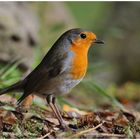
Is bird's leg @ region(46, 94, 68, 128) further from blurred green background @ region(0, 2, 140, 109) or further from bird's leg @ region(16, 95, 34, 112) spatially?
blurred green background @ region(0, 2, 140, 109)

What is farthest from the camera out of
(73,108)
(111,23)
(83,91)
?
(111,23)

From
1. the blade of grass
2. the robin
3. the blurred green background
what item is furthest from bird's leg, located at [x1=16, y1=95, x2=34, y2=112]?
the blade of grass

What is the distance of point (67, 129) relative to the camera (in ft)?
13.3

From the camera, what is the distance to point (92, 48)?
9.52 meters

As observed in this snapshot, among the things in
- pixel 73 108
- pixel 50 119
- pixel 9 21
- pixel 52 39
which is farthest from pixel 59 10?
pixel 50 119

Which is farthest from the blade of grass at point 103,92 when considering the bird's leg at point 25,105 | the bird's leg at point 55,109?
the bird's leg at point 55,109

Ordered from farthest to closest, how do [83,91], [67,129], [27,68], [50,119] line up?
[83,91] → [27,68] → [50,119] → [67,129]

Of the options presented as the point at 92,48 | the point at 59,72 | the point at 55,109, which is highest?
the point at 59,72

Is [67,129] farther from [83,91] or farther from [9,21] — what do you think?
[83,91]

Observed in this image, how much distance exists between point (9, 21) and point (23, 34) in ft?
0.73

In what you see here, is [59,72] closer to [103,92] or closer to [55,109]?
[55,109]

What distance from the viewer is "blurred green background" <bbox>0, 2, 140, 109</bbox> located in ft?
21.6

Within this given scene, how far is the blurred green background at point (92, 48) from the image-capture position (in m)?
6.57

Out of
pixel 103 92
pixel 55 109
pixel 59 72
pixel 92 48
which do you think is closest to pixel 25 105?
pixel 55 109
